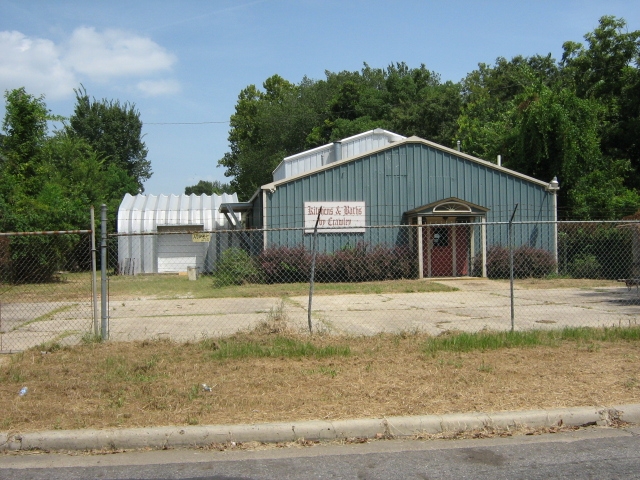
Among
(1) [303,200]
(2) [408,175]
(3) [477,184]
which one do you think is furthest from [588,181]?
(1) [303,200]

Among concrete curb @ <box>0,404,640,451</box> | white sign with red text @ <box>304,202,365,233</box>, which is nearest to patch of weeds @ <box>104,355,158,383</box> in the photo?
concrete curb @ <box>0,404,640,451</box>

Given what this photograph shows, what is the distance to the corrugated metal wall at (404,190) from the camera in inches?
882

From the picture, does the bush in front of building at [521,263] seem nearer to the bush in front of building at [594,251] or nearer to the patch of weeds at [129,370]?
the bush in front of building at [594,251]

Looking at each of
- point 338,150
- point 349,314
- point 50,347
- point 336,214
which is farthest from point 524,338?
point 338,150

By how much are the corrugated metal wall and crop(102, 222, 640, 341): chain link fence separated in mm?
146

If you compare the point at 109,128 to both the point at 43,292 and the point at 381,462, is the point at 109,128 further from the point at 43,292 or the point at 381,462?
the point at 381,462

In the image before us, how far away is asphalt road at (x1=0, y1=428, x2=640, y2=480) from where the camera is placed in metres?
5.02

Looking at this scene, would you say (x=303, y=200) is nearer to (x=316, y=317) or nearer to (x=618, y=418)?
(x=316, y=317)

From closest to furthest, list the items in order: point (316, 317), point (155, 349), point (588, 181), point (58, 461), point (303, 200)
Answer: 1. point (58, 461)
2. point (155, 349)
3. point (316, 317)
4. point (303, 200)
5. point (588, 181)

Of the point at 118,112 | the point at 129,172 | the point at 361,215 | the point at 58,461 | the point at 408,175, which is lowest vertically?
the point at 58,461

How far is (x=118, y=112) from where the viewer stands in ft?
193

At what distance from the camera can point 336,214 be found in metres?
22.6

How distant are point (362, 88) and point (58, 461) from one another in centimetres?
4902

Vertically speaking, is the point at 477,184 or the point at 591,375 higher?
the point at 477,184
